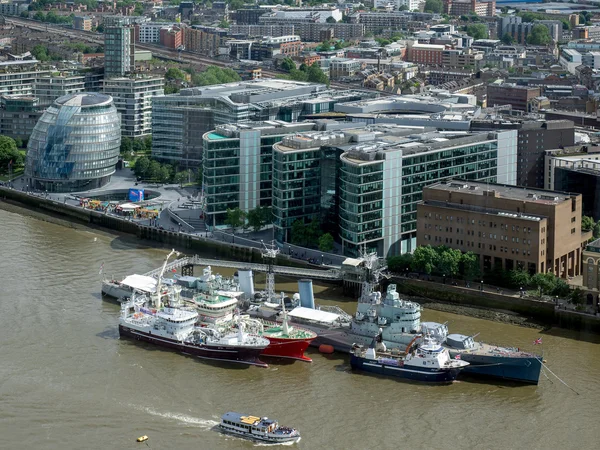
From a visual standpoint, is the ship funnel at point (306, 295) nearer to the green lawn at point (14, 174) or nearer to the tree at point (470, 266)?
the tree at point (470, 266)

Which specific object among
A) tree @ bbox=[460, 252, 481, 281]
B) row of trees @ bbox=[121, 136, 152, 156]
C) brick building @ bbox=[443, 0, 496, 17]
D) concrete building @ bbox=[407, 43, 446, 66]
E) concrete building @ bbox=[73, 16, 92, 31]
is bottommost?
tree @ bbox=[460, 252, 481, 281]

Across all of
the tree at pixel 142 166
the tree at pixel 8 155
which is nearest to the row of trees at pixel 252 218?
the tree at pixel 142 166

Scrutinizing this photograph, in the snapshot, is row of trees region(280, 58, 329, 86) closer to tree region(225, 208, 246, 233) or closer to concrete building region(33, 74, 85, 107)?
concrete building region(33, 74, 85, 107)

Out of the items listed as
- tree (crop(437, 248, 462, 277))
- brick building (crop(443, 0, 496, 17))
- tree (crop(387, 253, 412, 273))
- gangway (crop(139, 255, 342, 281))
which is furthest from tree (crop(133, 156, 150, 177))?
brick building (crop(443, 0, 496, 17))

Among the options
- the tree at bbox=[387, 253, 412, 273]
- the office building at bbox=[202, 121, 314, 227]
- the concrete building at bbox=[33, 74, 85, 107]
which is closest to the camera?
the tree at bbox=[387, 253, 412, 273]

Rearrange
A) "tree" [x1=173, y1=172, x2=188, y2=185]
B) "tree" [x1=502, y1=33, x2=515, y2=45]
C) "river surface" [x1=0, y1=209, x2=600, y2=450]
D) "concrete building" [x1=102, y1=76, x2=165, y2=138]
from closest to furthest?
1. "river surface" [x1=0, y1=209, x2=600, y2=450]
2. "tree" [x1=173, y1=172, x2=188, y2=185]
3. "concrete building" [x1=102, y1=76, x2=165, y2=138]
4. "tree" [x1=502, y1=33, x2=515, y2=45]

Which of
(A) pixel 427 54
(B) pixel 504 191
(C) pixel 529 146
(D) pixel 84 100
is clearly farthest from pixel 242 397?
(A) pixel 427 54
